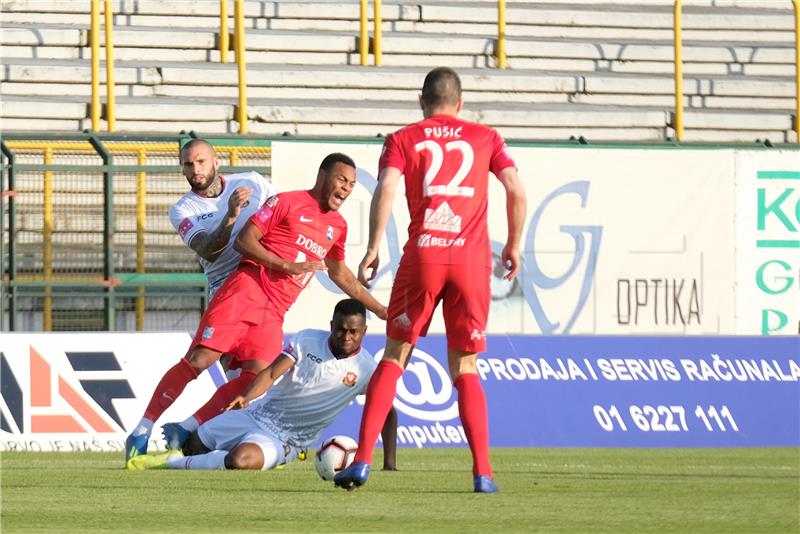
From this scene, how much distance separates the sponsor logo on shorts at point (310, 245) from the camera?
9.13m

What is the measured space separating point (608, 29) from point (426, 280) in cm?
1390

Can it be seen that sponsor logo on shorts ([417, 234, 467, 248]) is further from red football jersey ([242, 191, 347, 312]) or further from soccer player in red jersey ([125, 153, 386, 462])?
red football jersey ([242, 191, 347, 312])

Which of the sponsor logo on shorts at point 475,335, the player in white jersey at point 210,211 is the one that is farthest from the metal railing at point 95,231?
the sponsor logo on shorts at point 475,335

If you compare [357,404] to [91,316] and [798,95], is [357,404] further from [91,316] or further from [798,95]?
[798,95]

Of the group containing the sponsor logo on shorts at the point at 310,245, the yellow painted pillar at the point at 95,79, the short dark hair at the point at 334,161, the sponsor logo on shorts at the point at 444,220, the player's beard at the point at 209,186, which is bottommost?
the sponsor logo on shorts at the point at 310,245

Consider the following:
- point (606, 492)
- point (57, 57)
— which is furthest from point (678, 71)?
point (606, 492)

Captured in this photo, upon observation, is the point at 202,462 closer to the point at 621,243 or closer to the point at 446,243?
the point at 446,243

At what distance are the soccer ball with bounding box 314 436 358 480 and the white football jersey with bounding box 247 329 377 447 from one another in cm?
74

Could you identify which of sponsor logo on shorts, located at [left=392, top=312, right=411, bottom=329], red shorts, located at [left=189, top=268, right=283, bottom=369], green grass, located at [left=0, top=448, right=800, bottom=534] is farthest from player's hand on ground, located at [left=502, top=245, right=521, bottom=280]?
red shorts, located at [left=189, top=268, right=283, bottom=369]

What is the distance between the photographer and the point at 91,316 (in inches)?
575

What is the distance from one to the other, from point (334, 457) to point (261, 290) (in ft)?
4.95

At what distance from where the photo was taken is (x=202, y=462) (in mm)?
8891

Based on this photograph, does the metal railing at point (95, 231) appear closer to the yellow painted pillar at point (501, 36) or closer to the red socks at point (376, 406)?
the yellow painted pillar at point (501, 36)

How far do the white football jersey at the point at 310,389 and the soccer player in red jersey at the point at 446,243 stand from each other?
66.9 inches
